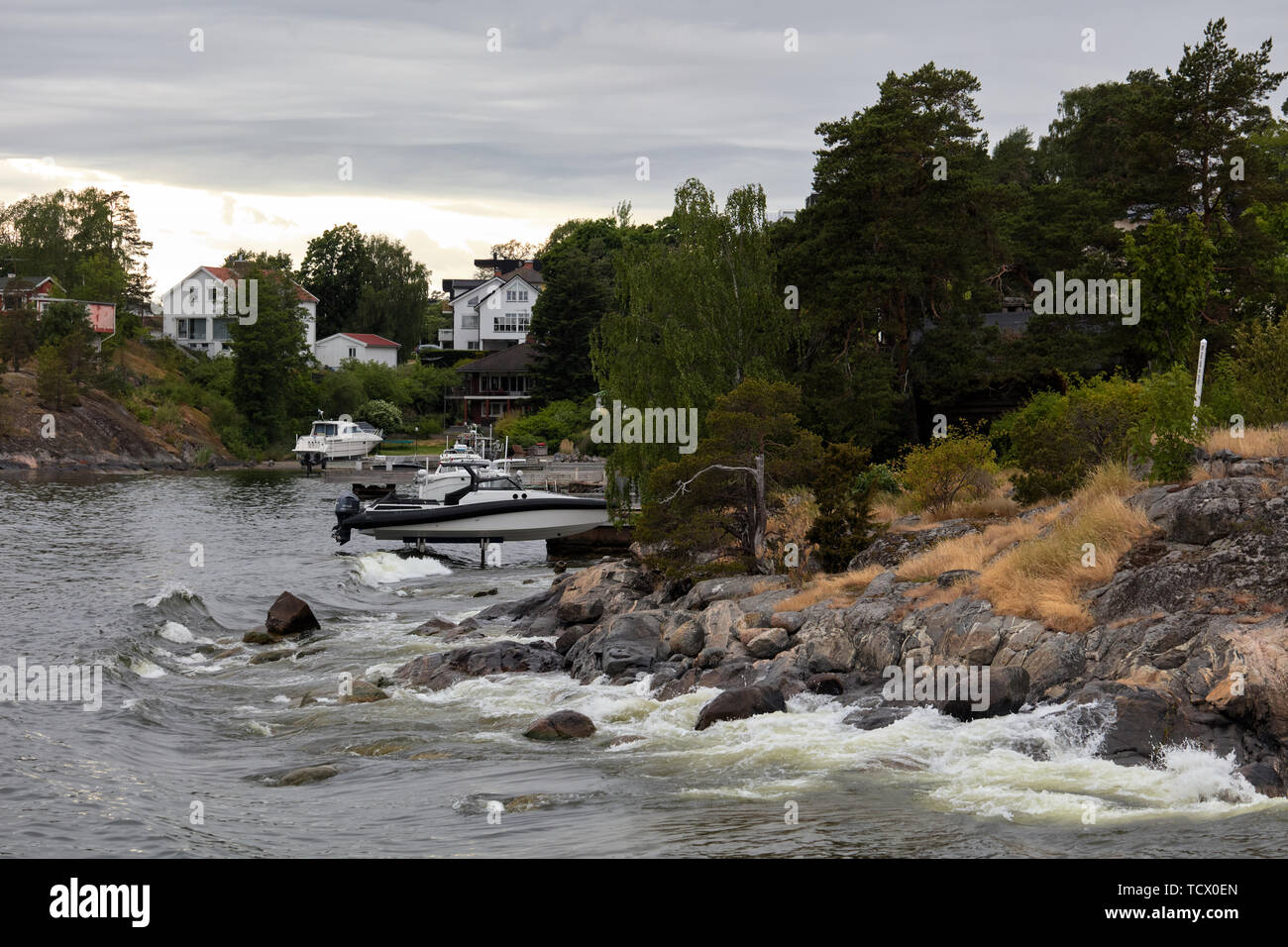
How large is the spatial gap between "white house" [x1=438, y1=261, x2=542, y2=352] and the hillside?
29.6 m

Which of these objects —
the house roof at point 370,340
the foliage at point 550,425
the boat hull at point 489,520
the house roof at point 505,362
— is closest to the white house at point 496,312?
the house roof at point 370,340

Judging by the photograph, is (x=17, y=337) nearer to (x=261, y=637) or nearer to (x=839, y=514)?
(x=261, y=637)

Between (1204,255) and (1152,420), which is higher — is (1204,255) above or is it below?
above

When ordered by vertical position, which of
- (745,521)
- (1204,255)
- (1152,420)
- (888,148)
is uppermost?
(888,148)

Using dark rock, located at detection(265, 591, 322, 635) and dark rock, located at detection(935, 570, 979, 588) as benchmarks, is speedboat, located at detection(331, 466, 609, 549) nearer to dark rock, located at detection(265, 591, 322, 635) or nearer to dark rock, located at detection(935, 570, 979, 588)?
dark rock, located at detection(265, 591, 322, 635)

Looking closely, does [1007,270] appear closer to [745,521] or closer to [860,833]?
[745,521]

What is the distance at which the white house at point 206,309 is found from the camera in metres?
118

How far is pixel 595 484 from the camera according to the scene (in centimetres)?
6638

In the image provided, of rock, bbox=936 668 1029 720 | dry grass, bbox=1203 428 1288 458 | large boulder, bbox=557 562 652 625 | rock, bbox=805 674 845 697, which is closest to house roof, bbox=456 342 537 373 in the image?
large boulder, bbox=557 562 652 625

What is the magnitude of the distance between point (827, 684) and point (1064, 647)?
3751 millimetres

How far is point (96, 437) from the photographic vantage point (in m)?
92.2

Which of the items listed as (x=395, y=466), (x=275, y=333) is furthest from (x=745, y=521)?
(x=275, y=333)

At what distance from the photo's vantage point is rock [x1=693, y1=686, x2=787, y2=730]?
18516 mm

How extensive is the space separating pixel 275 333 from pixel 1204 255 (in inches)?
3266
